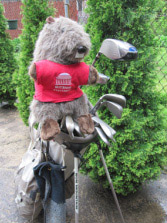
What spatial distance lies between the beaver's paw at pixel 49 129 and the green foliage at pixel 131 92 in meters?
0.79

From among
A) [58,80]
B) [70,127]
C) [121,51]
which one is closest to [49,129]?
[70,127]

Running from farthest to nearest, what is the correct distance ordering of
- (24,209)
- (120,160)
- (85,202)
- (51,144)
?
(85,202) < (120,160) < (24,209) < (51,144)

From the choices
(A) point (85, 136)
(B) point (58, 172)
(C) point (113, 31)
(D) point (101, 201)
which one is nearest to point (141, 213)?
(D) point (101, 201)

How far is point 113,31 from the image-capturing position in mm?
1759

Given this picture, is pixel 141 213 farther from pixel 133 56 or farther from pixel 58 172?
pixel 133 56

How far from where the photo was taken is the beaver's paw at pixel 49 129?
3.70 ft

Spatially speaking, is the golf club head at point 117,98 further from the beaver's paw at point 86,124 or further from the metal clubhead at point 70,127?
the metal clubhead at point 70,127

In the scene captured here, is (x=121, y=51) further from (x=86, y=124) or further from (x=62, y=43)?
(x=86, y=124)

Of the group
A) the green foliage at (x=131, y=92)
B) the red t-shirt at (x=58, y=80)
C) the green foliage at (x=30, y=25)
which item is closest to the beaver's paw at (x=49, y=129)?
the red t-shirt at (x=58, y=80)

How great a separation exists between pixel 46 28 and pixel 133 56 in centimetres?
55

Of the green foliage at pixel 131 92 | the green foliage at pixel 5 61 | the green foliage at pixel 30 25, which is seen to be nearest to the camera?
the green foliage at pixel 131 92

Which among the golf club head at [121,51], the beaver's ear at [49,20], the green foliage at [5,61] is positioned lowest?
the green foliage at [5,61]

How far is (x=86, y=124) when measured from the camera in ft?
3.96

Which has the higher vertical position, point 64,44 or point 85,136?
point 64,44
